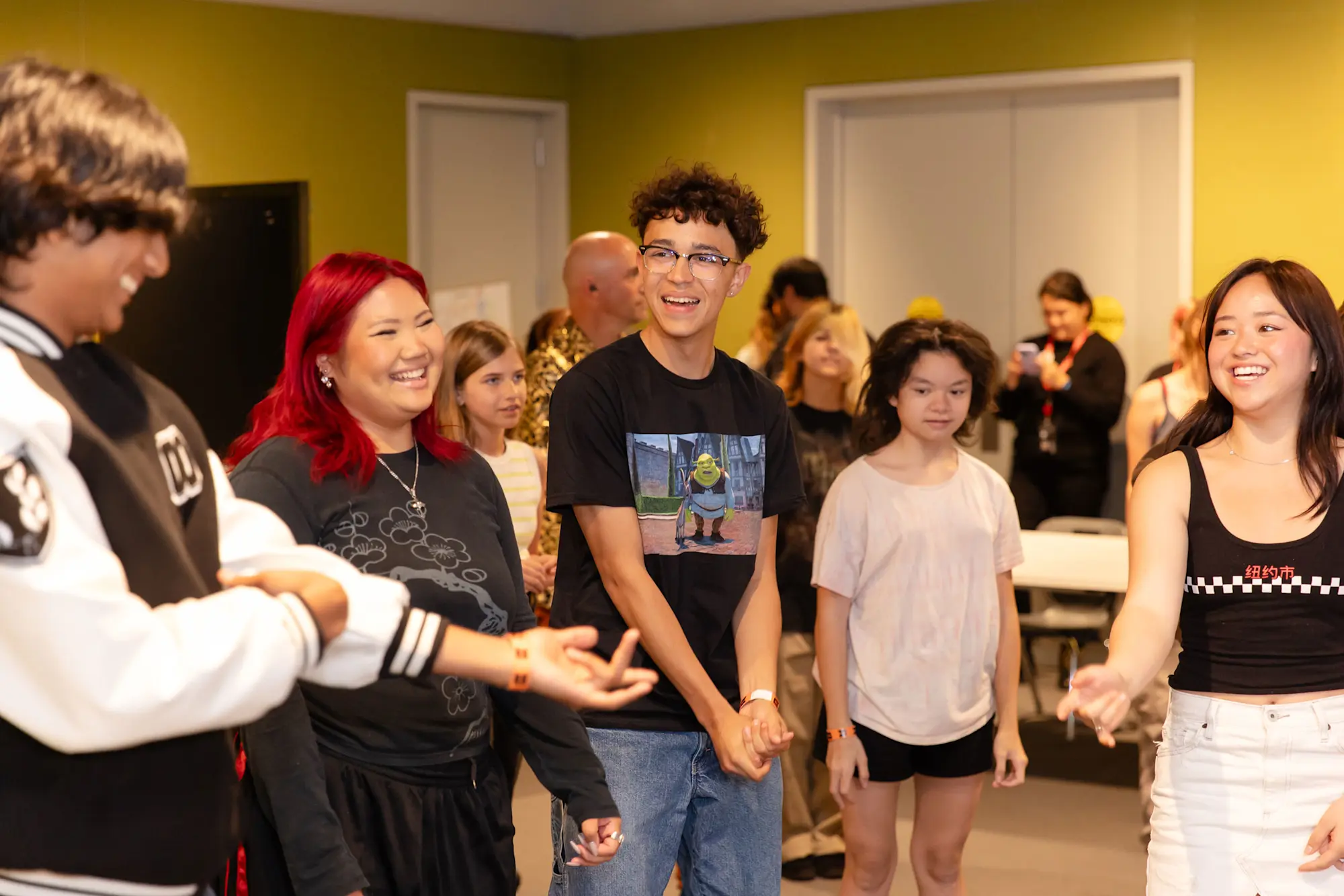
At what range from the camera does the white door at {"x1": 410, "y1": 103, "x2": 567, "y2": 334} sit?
7.64 meters

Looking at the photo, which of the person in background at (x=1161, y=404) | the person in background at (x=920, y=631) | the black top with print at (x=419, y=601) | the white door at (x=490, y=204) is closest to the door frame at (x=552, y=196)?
the white door at (x=490, y=204)

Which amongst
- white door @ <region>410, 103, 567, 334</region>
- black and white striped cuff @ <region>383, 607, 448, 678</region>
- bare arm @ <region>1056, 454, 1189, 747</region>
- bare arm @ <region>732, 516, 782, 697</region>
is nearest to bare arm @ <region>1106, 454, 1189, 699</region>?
bare arm @ <region>1056, 454, 1189, 747</region>

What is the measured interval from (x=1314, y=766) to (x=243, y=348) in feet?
15.9

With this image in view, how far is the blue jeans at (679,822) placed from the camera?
230cm

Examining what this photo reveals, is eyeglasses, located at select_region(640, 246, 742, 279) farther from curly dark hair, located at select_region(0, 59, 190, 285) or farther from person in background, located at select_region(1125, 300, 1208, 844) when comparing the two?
person in background, located at select_region(1125, 300, 1208, 844)

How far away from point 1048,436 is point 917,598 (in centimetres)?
381

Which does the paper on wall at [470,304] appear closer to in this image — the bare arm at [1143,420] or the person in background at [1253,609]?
the bare arm at [1143,420]

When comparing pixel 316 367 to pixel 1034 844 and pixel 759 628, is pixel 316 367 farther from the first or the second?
pixel 1034 844

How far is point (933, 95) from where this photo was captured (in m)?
7.37

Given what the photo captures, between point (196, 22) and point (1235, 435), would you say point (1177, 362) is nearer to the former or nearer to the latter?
point (1235, 435)

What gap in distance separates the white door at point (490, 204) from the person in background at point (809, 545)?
3830 mm

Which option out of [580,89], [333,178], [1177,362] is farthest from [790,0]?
[1177,362]

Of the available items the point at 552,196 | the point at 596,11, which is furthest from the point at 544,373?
the point at 596,11

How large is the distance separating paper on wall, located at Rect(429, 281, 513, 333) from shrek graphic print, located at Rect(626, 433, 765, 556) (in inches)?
146
